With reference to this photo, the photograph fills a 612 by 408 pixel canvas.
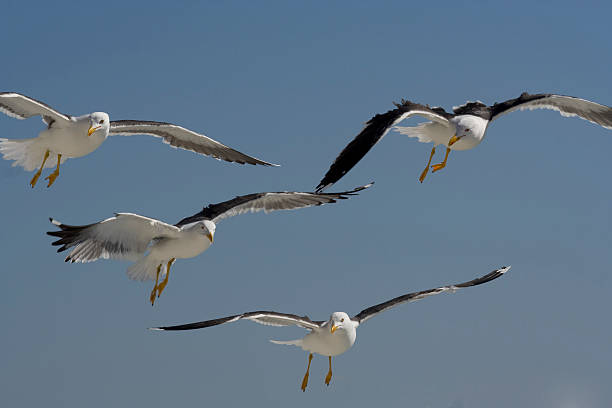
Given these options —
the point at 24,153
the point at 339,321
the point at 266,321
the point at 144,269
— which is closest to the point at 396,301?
the point at 339,321

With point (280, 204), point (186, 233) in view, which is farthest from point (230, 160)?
point (186, 233)

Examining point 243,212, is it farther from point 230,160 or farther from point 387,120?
point 387,120

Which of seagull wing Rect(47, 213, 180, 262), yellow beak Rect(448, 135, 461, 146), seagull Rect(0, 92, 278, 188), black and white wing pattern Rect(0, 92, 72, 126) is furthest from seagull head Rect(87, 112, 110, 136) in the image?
yellow beak Rect(448, 135, 461, 146)

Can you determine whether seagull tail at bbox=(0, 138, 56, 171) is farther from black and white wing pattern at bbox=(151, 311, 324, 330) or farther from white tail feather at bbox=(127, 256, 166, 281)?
black and white wing pattern at bbox=(151, 311, 324, 330)

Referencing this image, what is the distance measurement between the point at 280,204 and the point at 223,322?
3.53 metres

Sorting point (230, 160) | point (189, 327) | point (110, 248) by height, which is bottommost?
point (189, 327)

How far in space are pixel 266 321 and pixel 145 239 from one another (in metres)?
2.37

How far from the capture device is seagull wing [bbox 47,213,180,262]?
13.8 m

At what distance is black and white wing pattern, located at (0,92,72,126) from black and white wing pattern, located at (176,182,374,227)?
269cm

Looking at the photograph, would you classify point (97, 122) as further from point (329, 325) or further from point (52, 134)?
point (329, 325)

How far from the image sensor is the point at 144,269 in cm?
1502

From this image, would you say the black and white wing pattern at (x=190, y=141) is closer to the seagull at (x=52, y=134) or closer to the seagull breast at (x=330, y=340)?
the seagull at (x=52, y=134)

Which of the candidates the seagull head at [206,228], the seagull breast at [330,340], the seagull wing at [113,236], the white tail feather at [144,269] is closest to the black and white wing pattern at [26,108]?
the seagull wing at [113,236]

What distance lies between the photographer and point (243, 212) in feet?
52.3
